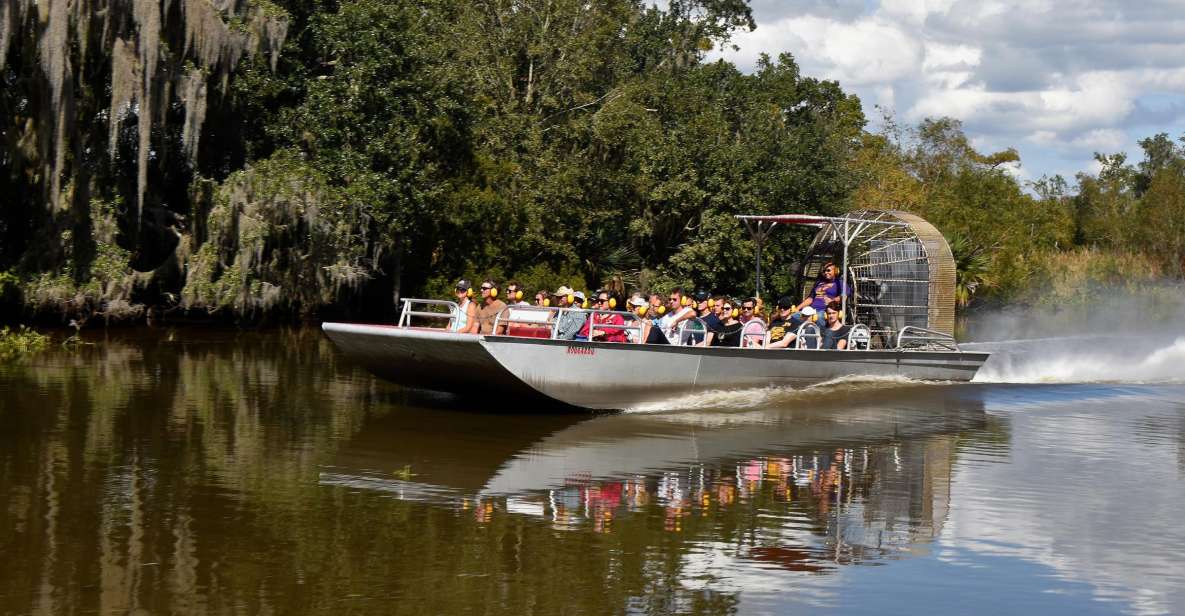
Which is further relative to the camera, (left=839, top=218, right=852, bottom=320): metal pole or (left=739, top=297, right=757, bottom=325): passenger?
(left=839, top=218, right=852, bottom=320): metal pole

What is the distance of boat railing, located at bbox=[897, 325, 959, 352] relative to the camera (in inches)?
1024

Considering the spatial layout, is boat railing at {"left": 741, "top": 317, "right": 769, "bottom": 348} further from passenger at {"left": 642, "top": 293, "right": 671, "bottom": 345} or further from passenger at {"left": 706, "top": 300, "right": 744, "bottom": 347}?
passenger at {"left": 642, "top": 293, "right": 671, "bottom": 345}

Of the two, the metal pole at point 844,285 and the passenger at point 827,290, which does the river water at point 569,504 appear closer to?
the metal pole at point 844,285

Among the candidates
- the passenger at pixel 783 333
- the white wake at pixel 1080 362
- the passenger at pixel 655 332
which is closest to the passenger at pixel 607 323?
the passenger at pixel 655 332

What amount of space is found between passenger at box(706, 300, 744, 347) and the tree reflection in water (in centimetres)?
165

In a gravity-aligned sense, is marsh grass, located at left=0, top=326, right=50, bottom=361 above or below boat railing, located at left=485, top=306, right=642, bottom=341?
below

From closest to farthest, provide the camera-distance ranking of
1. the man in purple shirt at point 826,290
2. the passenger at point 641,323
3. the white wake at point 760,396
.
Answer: the passenger at point 641,323 → the white wake at point 760,396 → the man in purple shirt at point 826,290

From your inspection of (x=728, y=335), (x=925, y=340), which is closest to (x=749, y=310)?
(x=728, y=335)

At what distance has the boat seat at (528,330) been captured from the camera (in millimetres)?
20328

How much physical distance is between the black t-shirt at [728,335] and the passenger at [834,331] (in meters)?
1.71

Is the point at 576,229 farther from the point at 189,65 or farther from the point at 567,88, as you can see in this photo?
the point at 189,65

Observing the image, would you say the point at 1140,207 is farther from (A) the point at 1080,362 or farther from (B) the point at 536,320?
(B) the point at 536,320

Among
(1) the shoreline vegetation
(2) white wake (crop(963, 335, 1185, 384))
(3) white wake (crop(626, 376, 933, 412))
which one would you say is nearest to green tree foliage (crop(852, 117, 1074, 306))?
(1) the shoreline vegetation

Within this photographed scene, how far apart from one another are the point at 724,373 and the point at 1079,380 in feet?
35.8
